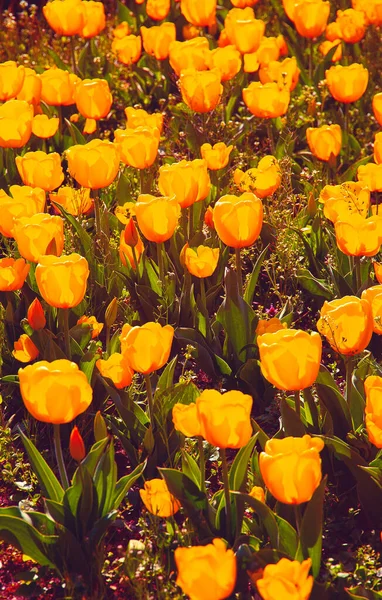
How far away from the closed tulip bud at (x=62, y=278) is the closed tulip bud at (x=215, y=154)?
114cm

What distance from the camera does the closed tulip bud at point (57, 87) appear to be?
170 inches

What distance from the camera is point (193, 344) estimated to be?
323 centimetres

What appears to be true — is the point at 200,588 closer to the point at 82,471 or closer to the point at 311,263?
the point at 82,471

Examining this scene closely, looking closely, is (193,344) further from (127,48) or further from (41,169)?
(127,48)

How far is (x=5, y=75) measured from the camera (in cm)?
413

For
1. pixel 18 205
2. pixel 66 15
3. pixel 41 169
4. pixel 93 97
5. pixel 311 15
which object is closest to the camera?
pixel 18 205

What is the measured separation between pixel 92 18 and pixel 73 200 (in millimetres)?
1647

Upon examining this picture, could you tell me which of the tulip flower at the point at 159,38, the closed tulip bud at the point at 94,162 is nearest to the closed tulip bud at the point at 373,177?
the closed tulip bud at the point at 94,162

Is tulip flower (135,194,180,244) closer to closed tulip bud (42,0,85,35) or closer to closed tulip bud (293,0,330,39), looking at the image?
closed tulip bud (42,0,85,35)

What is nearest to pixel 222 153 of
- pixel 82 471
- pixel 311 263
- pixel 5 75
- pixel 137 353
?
pixel 311 263

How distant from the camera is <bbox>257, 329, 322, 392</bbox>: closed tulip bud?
7.77 feet

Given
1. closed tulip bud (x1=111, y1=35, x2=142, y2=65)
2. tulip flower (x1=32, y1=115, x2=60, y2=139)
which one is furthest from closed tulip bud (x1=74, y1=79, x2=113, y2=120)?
closed tulip bud (x1=111, y1=35, x2=142, y2=65)

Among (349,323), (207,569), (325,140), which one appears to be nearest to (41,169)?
(325,140)

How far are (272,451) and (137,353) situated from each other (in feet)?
1.67
